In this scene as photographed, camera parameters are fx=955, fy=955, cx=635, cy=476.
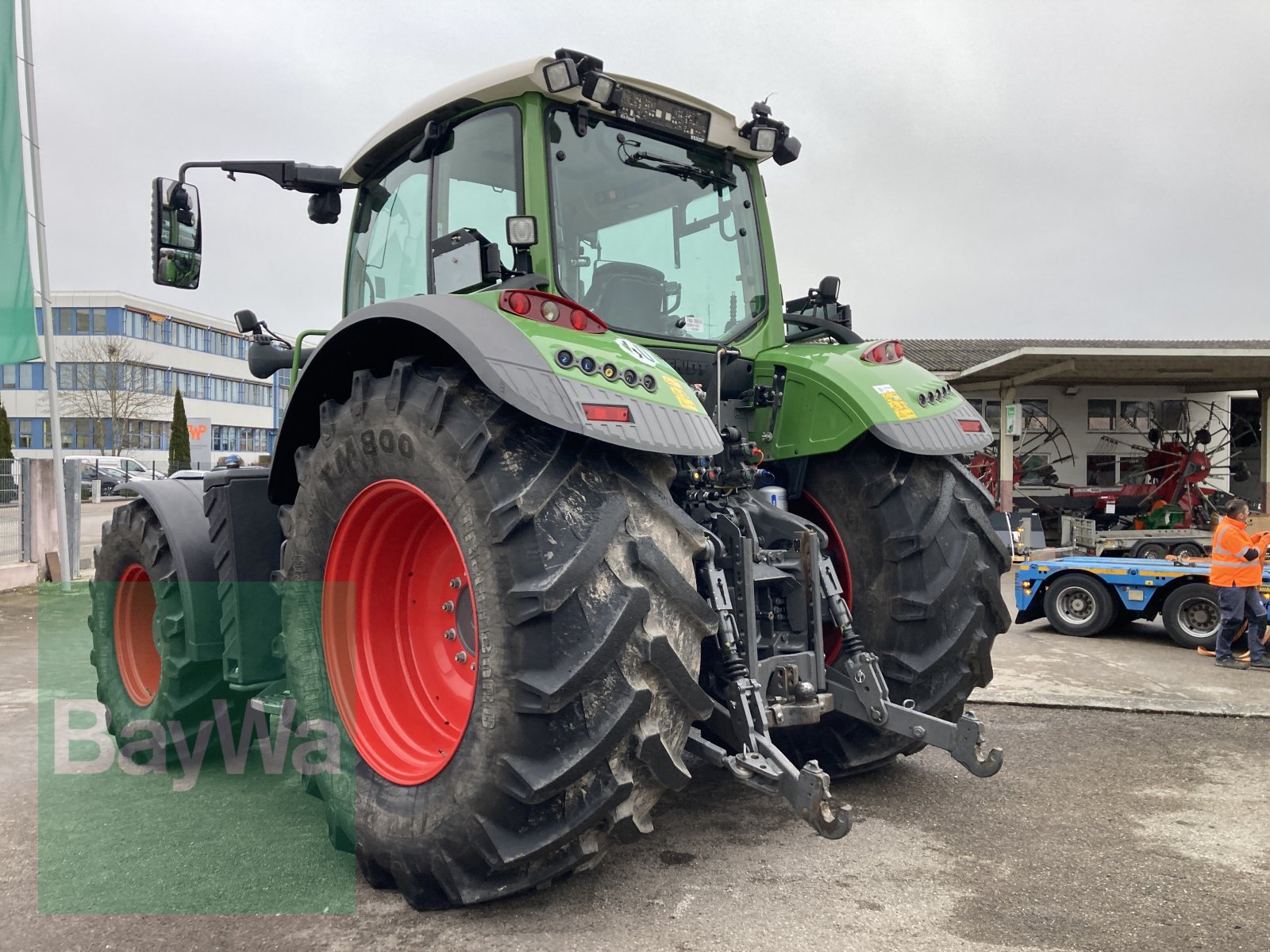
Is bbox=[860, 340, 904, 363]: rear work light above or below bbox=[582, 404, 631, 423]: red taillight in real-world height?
above

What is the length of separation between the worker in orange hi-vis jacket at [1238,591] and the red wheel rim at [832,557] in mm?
5693

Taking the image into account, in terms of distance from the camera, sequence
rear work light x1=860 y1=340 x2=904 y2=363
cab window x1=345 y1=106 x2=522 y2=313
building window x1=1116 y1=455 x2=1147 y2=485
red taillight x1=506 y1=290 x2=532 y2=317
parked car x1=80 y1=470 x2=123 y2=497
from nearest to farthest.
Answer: red taillight x1=506 y1=290 x2=532 y2=317 → cab window x1=345 y1=106 x2=522 y2=313 → rear work light x1=860 y1=340 x2=904 y2=363 → building window x1=1116 y1=455 x2=1147 y2=485 → parked car x1=80 y1=470 x2=123 y2=497

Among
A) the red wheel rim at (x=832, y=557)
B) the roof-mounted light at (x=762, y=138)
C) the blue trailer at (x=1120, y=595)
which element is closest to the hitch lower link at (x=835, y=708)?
the red wheel rim at (x=832, y=557)

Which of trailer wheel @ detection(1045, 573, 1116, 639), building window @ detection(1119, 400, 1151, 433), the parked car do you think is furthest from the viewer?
the parked car

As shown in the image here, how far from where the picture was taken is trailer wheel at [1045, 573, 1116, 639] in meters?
9.23

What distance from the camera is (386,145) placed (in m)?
4.11

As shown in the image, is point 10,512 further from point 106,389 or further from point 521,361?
point 106,389

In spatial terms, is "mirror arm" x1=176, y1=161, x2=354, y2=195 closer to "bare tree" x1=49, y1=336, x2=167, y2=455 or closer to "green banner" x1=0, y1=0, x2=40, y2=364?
"green banner" x1=0, y1=0, x2=40, y2=364

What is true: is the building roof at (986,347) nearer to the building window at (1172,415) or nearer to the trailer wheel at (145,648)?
the building window at (1172,415)

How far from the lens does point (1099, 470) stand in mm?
20656

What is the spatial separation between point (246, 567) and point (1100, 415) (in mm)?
20402

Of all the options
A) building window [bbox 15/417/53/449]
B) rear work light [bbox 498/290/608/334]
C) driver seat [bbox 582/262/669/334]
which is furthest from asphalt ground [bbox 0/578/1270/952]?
building window [bbox 15/417/53/449]

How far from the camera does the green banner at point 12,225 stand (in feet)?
34.2

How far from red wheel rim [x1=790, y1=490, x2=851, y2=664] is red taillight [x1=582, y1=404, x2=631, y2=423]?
1.38 metres
